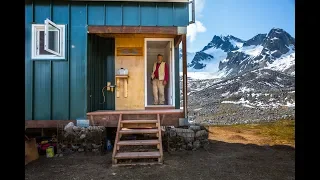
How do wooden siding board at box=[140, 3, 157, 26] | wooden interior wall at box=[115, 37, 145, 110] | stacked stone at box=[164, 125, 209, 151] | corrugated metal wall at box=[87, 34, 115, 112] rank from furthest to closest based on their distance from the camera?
1. wooden interior wall at box=[115, 37, 145, 110]
2. corrugated metal wall at box=[87, 34, 115, 112]
3. wooden siding board at box=[140, 3, 157, 26]
4. stacked stone at box=[164, 125, 209, 151]

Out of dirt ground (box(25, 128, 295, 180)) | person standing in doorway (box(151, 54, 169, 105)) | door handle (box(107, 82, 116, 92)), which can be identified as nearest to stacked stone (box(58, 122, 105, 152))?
dirt ground (box(25, 128, 295, 180))

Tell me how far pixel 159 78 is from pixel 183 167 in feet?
11.0

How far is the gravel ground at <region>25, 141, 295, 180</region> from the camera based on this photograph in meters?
4.41

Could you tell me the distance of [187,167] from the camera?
16.2 feet

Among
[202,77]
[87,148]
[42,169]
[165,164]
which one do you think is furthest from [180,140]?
[202,77]

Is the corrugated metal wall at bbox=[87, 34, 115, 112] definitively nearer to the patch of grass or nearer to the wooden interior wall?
the wooden interior wall

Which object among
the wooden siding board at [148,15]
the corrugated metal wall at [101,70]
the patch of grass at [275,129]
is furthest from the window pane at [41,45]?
the patch of grass at [275,129]

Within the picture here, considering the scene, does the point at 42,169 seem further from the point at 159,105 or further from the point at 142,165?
the point at 159,105

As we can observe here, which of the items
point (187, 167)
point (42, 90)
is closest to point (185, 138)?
point (187, 167)

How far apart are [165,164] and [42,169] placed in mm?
2486

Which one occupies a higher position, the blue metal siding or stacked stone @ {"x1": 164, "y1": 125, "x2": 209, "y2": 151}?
the blue metal siding

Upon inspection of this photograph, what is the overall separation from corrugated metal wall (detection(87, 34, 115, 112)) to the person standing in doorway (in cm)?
133
